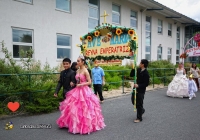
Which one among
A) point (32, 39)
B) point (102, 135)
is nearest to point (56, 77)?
point (32, 39)

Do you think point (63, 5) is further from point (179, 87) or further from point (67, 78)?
point (179, 87)

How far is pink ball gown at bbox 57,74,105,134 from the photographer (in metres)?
3.98

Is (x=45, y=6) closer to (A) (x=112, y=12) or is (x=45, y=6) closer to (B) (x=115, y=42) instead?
(A) (x=112, y=12)

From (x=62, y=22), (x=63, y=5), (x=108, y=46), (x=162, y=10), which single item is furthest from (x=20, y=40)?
(x=162, y=10)

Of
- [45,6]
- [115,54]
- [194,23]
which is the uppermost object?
[194,23]

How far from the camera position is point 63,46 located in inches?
442

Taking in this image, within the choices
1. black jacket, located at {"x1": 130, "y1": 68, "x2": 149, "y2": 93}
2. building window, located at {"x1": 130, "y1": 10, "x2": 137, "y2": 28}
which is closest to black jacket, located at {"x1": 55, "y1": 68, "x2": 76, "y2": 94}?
black jacket, located at {"x1": 130, "y1": 68, "x2": 149, "y2": 93}

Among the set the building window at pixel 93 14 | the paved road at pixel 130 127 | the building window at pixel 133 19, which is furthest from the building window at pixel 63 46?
the building window at pixel 133 19

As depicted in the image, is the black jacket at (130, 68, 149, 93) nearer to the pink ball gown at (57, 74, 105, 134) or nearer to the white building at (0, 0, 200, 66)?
the pink ball gown at (57, 74, 105, 134)

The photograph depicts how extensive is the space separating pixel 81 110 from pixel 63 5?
29.0ft

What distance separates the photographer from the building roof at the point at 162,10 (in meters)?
15.2

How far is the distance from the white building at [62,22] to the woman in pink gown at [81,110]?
6.06m

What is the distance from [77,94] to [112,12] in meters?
11.3

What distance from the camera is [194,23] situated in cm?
2367
